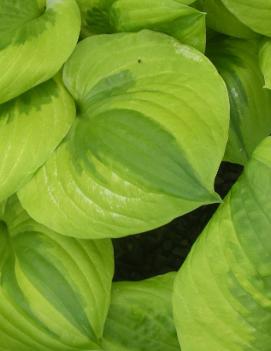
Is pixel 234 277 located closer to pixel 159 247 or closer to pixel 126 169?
pixel 126 169

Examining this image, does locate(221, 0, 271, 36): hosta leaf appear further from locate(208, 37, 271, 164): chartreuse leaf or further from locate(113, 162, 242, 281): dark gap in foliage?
locate(113, 162, 242, 281): dark gap in foliage

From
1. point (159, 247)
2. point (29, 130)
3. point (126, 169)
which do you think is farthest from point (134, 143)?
point (159, 247)

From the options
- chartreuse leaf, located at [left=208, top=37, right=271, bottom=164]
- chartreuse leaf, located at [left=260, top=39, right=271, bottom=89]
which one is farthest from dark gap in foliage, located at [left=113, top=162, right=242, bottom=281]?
chartreuse leaf, located at [left=260, top=39, right=271, bottom=89]

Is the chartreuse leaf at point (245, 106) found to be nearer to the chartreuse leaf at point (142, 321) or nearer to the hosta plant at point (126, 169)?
the hosta plant at point (126, 169)

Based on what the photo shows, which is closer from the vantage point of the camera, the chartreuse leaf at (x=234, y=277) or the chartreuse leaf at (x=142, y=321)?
the chartreuse leaf at (x=234, y=277)

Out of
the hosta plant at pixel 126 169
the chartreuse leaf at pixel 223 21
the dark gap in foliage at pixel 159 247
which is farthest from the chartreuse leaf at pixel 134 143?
the dark gap in foliage at pixel 159 247

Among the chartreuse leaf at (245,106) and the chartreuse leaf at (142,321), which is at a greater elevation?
the chartreuse leaf at (245,106)
